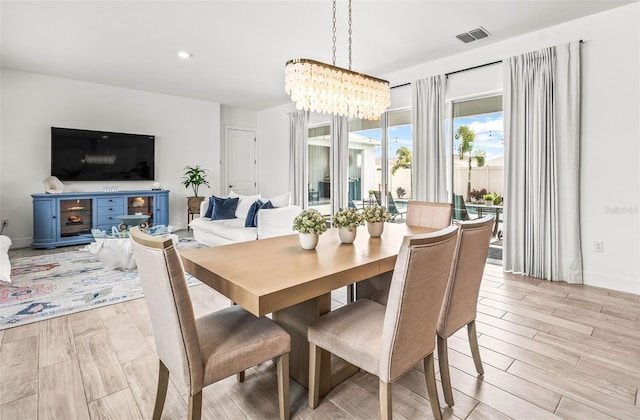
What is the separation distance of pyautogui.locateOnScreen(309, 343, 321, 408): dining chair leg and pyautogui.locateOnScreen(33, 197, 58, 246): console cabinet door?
17.7 feet

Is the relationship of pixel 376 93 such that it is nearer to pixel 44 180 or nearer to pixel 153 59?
pixel 153 59

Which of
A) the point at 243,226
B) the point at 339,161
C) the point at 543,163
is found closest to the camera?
the point at 543,163

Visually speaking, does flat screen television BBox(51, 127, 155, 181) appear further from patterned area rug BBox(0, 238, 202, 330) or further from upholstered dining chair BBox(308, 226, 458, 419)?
upholstered dining chair BBox(308, 226, 458, 419)

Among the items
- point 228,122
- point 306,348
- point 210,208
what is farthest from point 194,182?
point 306,348

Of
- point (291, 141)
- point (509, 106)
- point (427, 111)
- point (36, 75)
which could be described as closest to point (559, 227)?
point (509, 106)

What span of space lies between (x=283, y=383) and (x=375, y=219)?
4.11 ft

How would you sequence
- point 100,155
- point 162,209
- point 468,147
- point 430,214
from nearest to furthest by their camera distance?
point 430,214
point 468,147
point 100,155
point 162,209

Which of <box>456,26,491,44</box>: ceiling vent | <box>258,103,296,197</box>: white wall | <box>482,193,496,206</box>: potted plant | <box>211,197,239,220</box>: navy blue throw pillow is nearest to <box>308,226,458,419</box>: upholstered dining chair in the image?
<box>456,26,491,44</box>: ceiling vent

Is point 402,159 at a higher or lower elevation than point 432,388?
higher

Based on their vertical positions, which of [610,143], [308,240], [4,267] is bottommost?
[4,267]

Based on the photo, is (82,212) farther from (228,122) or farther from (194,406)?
(194,406)

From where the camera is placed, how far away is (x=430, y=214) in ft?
9.61

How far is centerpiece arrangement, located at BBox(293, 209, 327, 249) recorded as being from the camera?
196 centimetres

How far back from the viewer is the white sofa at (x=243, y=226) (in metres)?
4.26
